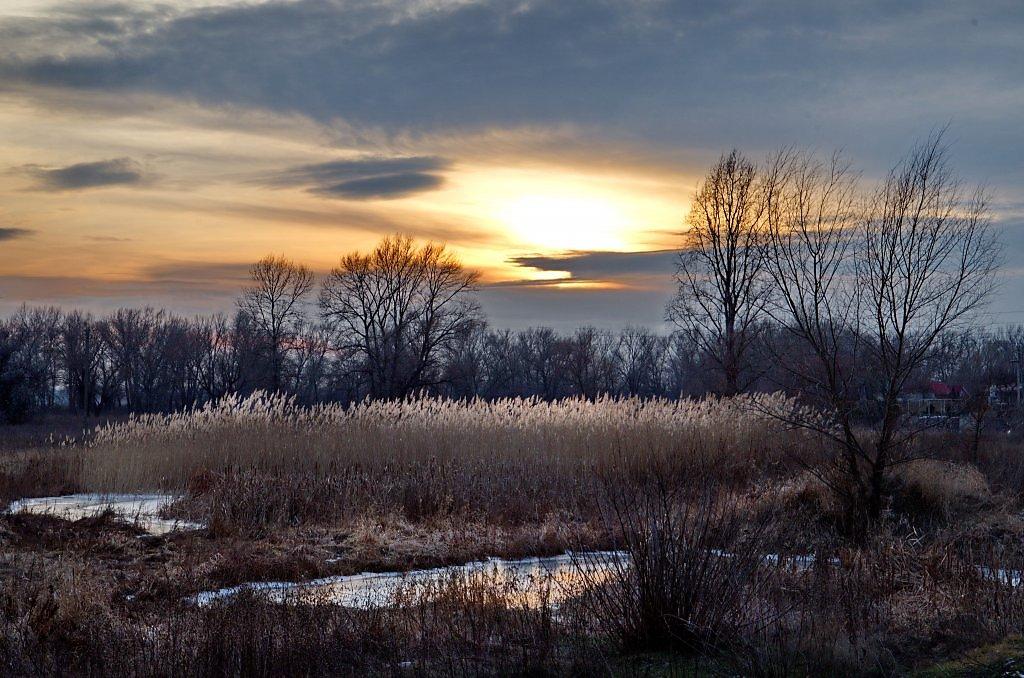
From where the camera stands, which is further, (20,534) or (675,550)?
(20,534)

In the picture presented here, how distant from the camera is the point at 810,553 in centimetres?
1138

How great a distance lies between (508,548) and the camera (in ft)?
40.7

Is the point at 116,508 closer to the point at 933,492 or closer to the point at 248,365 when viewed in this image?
the point at 933,492

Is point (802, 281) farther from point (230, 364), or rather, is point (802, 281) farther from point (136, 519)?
point (230, 364)

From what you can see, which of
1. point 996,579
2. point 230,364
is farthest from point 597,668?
point 230,364

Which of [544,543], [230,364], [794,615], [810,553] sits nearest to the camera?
[794,615]

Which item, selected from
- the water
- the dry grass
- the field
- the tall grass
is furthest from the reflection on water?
the dry grass

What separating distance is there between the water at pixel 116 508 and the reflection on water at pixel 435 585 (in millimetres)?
3445

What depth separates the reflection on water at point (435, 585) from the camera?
8348 millimetres

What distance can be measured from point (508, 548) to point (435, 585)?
2.90 m

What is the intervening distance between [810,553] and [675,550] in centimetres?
585

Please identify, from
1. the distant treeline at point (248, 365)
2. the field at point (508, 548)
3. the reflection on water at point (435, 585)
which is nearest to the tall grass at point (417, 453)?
the field at point (508, 548)

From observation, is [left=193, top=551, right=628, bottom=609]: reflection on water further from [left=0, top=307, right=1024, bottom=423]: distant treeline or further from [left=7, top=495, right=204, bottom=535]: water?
[left=0, top=307, right=1024, bottom=423]: distant treeline

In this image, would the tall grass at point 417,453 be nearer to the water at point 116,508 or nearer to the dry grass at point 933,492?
the water at point 116,508
